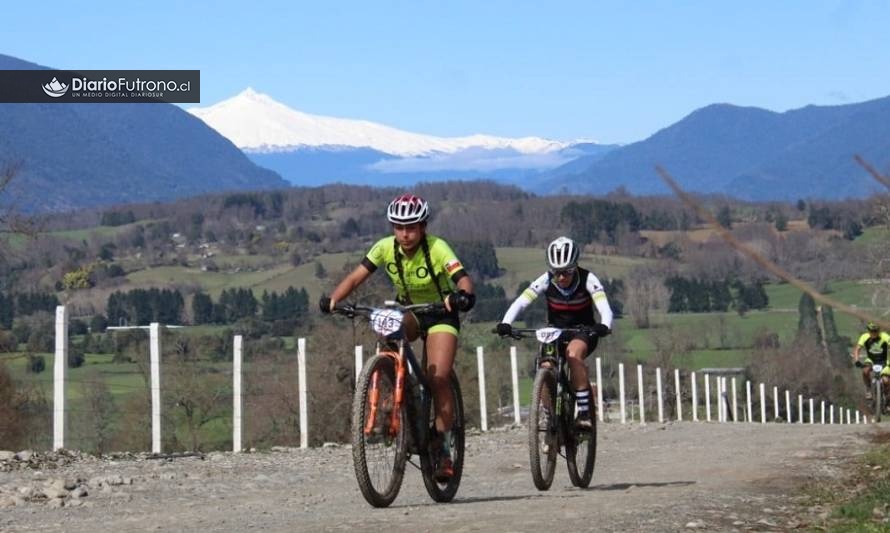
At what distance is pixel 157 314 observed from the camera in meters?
87.6

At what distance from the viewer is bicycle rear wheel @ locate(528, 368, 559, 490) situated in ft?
38.3

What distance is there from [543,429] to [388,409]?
89.4 inches

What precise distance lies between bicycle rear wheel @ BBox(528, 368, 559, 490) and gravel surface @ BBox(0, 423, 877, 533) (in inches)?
8.9

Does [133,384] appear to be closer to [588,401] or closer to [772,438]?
[772,438]

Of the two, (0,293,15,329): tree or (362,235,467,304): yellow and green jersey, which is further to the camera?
(0,293,15,329): tree

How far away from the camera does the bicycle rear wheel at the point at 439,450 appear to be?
33.6ft

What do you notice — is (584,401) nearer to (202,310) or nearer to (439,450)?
(439,450)

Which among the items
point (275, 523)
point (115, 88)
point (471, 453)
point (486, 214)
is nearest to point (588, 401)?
point (275, 523)

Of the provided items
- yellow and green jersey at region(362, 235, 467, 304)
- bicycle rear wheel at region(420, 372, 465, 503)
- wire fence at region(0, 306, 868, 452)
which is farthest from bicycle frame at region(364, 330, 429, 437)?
wire fence at region(0, 306, 868, 452)

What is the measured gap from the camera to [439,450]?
33.9ft

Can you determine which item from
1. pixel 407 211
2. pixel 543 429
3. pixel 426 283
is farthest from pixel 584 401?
pixel 407 211

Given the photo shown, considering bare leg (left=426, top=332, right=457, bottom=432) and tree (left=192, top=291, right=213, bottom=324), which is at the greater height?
tree (left=192, top=291, right=213, bottom=324)

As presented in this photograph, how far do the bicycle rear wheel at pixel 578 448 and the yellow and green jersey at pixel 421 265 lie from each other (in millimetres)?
2353

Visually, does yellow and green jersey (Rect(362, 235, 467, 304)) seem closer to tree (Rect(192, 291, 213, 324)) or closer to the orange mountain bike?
the orange mountain bike
